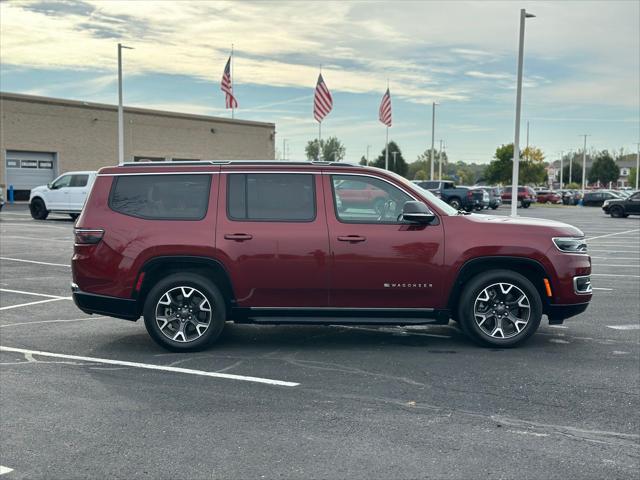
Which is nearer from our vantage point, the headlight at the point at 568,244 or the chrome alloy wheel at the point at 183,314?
the chrome alloy wheel at the point at 183,314

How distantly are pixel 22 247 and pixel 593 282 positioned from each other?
1308 cm

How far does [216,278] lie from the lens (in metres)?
7.60

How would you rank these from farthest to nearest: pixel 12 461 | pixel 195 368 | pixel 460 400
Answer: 1. pixel 195 368
2. pixel 460 400
3. pixel 12 461

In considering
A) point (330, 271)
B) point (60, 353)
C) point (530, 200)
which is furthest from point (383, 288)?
point (530, 200)

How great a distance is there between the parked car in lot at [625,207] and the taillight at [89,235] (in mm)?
39581

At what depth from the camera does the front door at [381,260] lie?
7402 mm

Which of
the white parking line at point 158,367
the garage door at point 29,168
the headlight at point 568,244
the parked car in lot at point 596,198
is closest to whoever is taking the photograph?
the white parking line at point 158,367

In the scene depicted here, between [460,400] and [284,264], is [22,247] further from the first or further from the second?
[460,400]

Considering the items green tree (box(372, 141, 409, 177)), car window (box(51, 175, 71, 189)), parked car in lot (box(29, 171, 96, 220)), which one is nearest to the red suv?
parked car in lot (box(29, 171, 96, 220))

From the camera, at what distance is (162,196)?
25.1 ft

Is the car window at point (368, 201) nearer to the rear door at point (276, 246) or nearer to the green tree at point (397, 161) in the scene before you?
the rear door at point (276, 246)

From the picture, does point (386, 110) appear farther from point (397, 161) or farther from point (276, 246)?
point (397, 161)

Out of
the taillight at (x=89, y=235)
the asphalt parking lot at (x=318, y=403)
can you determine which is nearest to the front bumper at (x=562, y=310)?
the asphalt parking lot at (x=318, y=403)

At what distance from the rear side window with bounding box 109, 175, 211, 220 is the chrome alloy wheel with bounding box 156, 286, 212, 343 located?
2.59 feet
